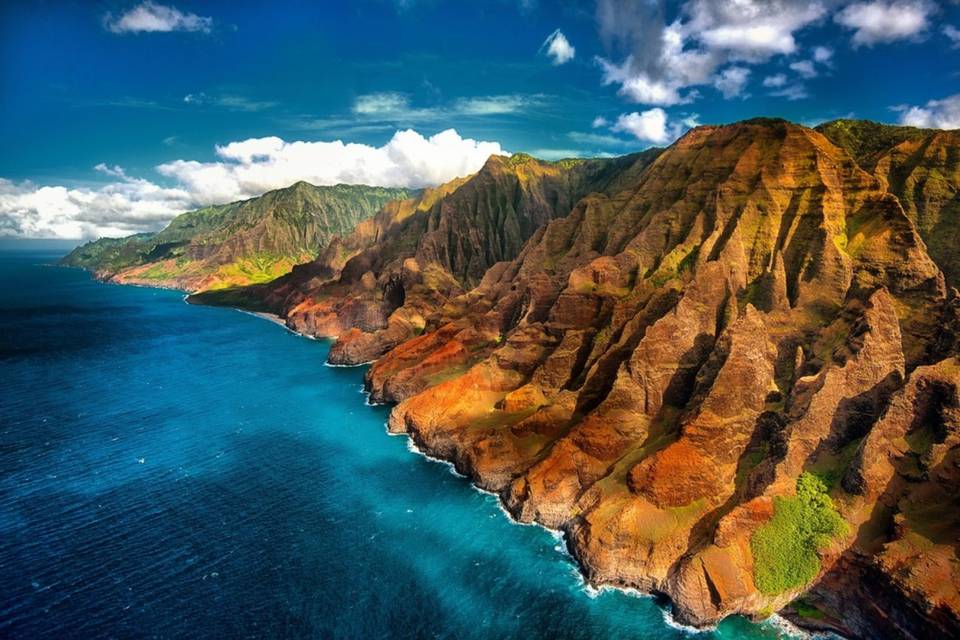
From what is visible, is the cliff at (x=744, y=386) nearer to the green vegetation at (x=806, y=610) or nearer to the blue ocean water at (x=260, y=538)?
the green vegetation at (x=806, y=610)

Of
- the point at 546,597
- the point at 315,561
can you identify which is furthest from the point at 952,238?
the point at 315,561

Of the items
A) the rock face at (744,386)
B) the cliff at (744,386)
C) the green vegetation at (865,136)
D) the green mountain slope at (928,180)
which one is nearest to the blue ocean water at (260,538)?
the rock face at (744,386)

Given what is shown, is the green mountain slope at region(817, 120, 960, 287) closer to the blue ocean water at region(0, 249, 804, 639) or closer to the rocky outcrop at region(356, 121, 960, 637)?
the rocky outcrop at region(356, 121, 960, 637)

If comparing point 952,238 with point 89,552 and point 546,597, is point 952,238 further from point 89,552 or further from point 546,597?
point 89,552

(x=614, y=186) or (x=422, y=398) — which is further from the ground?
(x=614, y=186)

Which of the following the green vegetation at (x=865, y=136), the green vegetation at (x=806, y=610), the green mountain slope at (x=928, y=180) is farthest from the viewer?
the green vegetation at (x=865, y=136)

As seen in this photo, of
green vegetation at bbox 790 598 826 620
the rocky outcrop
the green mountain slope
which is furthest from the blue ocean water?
the green mountain slope
